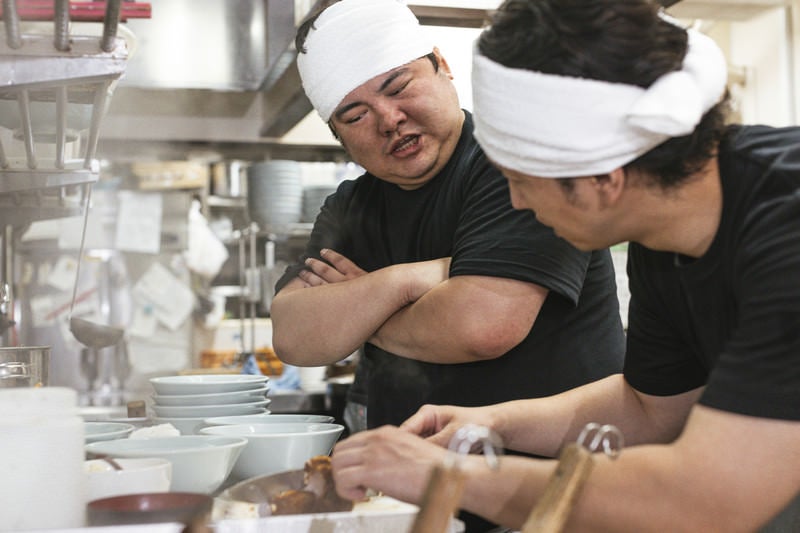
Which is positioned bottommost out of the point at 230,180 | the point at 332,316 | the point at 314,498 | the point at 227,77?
the point at 314,498

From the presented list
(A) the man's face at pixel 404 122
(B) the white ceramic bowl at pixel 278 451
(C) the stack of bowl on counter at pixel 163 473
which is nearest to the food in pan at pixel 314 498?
(C) the stack of bowl on counter at pixel 163 473

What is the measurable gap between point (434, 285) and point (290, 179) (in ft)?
8.14

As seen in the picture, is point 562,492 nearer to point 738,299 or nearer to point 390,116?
point 738,299

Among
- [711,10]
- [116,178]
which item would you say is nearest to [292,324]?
[711,10]

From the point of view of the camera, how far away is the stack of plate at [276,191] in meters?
3.99

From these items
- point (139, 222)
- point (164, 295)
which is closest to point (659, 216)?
point (164, 295)

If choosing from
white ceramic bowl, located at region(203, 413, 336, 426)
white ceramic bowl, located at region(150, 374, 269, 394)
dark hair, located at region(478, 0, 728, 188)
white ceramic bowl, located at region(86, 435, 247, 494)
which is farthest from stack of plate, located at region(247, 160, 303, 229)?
dark hair, located at region(478, 0, 728, 188)

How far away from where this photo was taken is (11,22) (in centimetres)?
120

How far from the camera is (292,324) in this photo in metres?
1.73

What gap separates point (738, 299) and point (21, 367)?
3.50ft

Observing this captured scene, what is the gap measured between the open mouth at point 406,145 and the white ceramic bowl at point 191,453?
0.70 metres

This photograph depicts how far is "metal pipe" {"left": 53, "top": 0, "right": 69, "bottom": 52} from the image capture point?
1.17 meters

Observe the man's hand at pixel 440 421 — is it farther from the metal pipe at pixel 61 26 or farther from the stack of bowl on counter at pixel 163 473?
the metal pipe at pixel 61 26

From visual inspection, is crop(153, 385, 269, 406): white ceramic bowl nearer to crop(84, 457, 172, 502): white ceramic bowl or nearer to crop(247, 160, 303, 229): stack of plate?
crop(84, 457, 172, 502): white ceramic bowl
